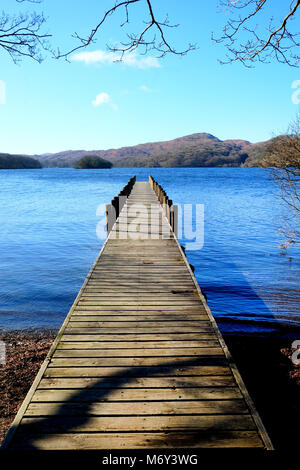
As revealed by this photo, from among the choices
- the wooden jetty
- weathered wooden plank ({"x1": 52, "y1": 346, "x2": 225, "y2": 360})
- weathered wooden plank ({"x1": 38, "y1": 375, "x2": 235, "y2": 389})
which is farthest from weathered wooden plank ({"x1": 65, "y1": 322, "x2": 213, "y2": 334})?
weathered wooden plank ({"x1": 38, "y1": 375, "x2": 235, "y2": 389})

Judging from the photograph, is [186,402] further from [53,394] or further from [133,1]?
[133,1]

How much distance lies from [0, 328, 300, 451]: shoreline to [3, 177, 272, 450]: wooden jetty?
1.18 meters

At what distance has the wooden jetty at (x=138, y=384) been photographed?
311 centimetres

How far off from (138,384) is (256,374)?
346cm

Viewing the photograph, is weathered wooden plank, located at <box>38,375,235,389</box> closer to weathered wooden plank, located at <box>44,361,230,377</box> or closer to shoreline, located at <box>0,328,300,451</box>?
weathered wooden plank, located at <box>44,361,230,377</box>

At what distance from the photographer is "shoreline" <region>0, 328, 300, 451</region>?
5.09 metres

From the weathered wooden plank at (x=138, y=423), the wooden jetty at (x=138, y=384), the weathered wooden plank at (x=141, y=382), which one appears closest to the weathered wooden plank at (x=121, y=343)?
the wooden jetty at (x=138, y=384)

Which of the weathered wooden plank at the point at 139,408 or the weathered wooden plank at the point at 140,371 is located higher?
the weathered wooden plank at the point at 140,371

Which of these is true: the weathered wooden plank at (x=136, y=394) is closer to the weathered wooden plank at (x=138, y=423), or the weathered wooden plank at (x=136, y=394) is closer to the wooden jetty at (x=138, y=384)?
the wooden jetty at (x=138, y=384)

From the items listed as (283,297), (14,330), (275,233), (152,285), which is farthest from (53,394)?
(275,233)

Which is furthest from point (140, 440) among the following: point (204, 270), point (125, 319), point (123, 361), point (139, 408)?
point (204, 270)

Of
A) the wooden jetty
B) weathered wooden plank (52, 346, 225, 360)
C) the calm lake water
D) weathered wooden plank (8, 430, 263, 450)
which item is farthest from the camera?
the calm lake water

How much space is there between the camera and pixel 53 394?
3682mm

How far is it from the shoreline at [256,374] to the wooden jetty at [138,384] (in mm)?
1176
